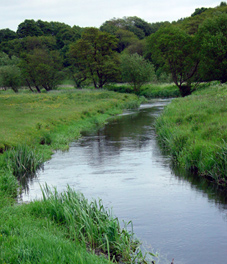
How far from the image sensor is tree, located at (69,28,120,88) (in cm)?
7038

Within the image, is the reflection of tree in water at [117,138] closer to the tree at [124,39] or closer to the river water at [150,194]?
the river water at [150,194]

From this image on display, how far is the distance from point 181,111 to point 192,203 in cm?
1360

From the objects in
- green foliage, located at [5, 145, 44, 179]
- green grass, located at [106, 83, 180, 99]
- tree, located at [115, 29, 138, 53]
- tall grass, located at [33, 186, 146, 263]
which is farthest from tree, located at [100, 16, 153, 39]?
tall grass, located at [33, 186, 146, 263]

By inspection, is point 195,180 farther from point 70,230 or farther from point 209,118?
point 70,230

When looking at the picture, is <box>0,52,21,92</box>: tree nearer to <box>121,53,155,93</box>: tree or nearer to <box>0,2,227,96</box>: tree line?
<box>0,2,227,96</box>: tree line

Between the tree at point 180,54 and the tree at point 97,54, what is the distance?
1439cm

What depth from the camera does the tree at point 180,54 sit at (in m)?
56.2

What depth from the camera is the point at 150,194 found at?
12.3 meters

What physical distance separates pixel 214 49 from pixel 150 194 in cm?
4413

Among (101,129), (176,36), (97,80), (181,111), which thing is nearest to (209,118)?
(181,111)

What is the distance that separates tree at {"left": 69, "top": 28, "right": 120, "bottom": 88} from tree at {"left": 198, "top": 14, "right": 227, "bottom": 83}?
2103 cm

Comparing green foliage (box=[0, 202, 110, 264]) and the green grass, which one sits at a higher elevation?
the green grass

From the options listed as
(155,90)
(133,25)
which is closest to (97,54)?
(155,90)

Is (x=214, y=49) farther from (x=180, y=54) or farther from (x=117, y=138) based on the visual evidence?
(x=117, y=138)
